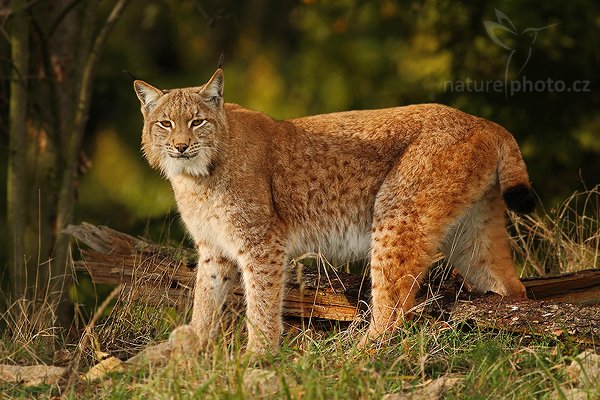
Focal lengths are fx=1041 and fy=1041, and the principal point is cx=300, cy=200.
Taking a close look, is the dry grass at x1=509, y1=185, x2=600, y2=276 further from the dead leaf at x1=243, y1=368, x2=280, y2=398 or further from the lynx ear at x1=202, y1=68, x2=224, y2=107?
the dead leaf at x1=243, y1=368, x2=280, y2=398

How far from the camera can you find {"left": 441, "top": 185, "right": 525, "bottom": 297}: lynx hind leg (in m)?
6.61

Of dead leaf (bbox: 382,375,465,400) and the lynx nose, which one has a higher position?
the lynx nose

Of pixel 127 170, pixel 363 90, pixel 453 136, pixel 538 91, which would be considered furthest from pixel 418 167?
pixel 127 170

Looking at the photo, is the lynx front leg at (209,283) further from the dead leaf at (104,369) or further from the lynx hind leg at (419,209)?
the dead leaf at (104,369)

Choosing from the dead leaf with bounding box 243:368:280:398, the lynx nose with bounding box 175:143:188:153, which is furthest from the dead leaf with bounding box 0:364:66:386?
the lynx nose with bounding box 175:143:188:153

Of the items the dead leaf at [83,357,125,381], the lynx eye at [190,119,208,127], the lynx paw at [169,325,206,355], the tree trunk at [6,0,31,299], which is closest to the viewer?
the lynx paw at [169,325,206,355]

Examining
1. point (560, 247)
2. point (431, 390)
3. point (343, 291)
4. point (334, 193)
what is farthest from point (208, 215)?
point (560, 247)

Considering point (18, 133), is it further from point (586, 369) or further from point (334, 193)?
point (586, 369)

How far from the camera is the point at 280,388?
15.0 feet

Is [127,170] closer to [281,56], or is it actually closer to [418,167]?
[281,56]

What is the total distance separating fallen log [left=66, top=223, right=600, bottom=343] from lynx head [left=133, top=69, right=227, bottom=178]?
78 cm

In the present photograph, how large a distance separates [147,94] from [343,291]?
1.73m

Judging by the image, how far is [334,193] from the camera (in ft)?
22.0

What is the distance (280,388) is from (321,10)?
818cm
